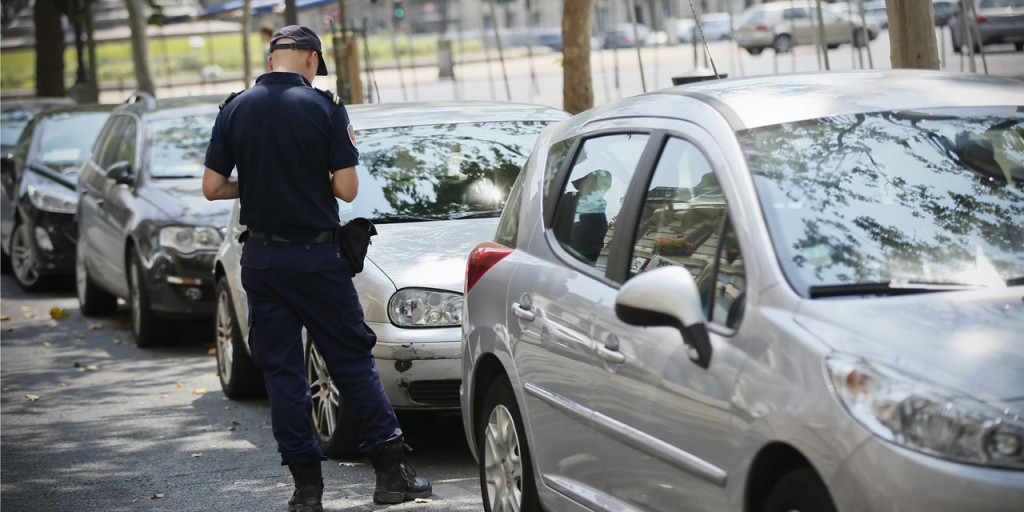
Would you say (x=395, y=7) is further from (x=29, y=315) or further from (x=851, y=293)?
(x=851, y=293)

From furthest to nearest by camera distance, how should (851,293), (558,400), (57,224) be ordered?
1. (57,224)
2. (558,400)
3. (851,293)

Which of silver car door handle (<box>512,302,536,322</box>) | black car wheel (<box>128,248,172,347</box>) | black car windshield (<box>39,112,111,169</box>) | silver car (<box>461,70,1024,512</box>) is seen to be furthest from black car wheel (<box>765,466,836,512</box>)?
black car windshield (<box>39,112,111,169</box>)

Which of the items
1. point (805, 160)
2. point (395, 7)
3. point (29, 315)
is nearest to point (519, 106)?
point (805, 160)

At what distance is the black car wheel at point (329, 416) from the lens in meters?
6.64

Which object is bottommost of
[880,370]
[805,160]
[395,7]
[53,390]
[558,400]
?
[53,390]

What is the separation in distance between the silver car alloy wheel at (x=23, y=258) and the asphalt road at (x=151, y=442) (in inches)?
138

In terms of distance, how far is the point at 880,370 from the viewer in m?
3.03

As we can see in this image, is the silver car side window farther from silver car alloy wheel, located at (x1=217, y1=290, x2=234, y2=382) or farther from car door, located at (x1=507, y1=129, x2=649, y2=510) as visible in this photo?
silver car alloy wheel, located at (x1=217, y1=290, x2=234, y2=382)

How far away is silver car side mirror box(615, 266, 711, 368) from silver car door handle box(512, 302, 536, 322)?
103 cm

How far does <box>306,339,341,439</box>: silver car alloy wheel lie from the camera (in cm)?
670

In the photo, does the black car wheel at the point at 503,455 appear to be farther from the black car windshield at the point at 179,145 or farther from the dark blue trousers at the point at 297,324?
the black car windshield at the point at 179,145

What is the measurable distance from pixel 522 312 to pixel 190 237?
611 cm

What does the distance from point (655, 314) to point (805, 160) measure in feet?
2.28

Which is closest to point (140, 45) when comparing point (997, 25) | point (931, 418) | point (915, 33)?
point (997, 25)
